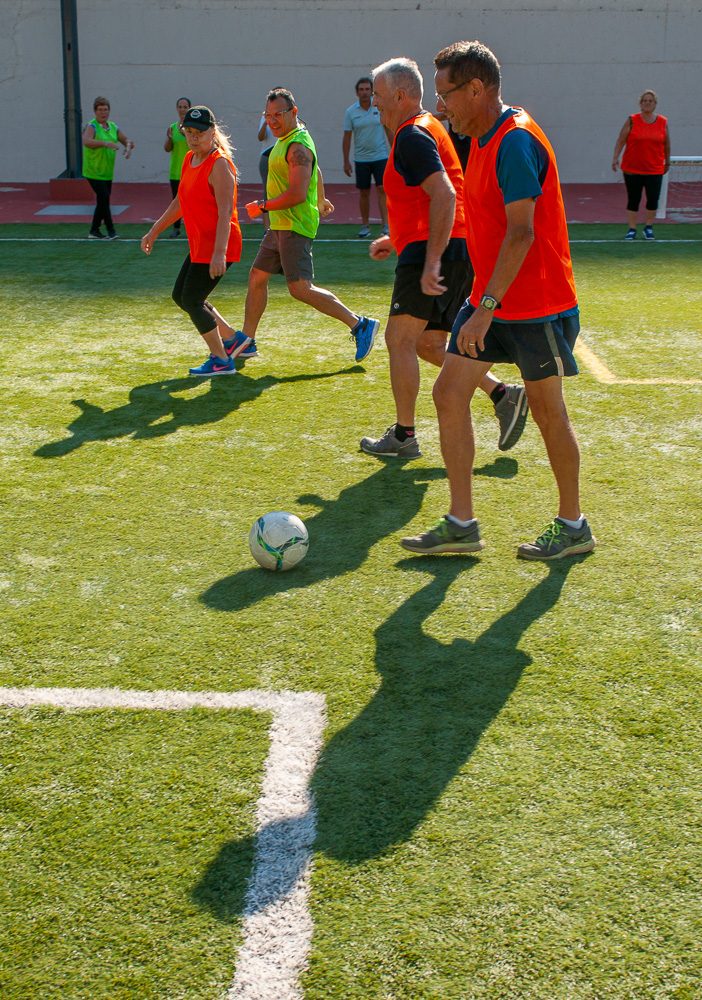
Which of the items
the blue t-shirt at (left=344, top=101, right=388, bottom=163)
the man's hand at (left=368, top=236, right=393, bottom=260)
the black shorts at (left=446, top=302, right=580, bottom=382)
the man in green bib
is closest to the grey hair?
the man's hand at (left=368, top=236, right=393, bottom=260)

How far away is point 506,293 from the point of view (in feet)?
14.3

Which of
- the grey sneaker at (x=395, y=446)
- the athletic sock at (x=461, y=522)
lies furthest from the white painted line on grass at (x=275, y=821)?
the grey sneaker at (x=395, y=446)

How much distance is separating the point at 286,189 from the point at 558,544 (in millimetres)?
4117

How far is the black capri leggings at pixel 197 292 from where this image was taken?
7.59 m

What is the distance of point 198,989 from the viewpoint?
2451mm

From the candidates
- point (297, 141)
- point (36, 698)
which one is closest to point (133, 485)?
point (36, 698)

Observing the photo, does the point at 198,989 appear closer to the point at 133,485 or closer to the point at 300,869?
the point at 300,869

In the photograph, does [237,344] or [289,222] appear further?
[237,344]

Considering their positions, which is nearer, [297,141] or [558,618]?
[558,618]

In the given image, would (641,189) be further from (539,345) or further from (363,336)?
(539,345)

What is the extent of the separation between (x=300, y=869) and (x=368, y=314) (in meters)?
7.69

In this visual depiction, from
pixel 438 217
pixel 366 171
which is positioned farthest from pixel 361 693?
pixel 366 171

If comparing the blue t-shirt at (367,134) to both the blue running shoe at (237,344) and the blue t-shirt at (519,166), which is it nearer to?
the blue running shoe at (237,344)

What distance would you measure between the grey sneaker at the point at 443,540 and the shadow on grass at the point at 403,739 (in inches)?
10.5
